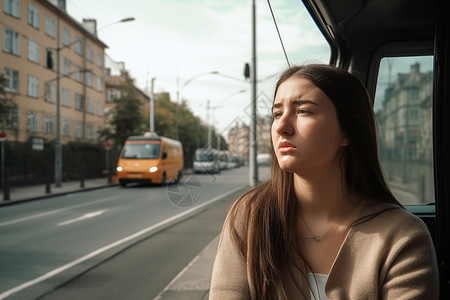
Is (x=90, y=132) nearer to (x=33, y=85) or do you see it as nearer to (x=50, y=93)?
(x=50, y=93)

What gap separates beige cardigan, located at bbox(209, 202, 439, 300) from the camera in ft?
4.44

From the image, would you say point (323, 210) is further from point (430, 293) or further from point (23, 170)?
point (23, 170)

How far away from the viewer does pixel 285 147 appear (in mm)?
1411

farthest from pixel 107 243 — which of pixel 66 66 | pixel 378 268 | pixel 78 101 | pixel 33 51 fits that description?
pixel 78 101

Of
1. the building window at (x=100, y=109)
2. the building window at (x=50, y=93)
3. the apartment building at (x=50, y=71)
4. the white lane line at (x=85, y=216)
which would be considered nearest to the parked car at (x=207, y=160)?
the apartment building at (x=50, y=71)

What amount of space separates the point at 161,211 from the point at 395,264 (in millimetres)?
10198

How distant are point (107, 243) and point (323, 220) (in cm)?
622

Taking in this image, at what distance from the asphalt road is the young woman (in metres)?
0.52

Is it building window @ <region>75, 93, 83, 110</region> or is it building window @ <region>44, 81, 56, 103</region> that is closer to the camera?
building window @ <region>44, 81, 56, 103</region>

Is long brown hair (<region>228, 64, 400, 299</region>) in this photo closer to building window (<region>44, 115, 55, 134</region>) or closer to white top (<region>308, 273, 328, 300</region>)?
white top (<region>308, 273, 328, 300</region>)

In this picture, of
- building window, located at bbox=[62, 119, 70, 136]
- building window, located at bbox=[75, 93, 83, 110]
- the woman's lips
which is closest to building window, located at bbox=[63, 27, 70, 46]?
building window, located at bbox=[75, 93, 83, 110]

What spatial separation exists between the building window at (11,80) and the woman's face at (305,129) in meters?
15.5

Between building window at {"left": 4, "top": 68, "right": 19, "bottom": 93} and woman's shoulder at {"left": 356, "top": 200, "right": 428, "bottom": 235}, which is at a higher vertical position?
building window at {"left": 4, "top": 68, "right": 19, "bottom": 93}

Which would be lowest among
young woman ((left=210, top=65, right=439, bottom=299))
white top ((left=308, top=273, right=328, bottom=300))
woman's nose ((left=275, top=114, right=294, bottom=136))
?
white top ((left=308, top=273, right=328, bottom=300))
